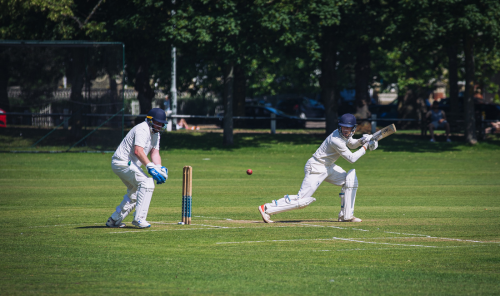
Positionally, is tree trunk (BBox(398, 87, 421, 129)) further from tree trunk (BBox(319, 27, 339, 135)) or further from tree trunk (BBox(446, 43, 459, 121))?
tree trunk (BBox(319, 27, 339, 135))

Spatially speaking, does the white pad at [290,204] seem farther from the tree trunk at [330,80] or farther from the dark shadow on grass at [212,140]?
the tree trunk at [330,80]

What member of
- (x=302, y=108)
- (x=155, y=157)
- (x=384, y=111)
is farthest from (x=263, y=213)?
(x=302, y=108)

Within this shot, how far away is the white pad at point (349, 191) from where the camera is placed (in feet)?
34.4

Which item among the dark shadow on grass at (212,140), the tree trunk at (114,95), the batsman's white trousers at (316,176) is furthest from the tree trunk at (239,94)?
the batsman's white trousers at (316,176)

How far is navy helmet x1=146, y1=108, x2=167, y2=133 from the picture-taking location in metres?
9.86

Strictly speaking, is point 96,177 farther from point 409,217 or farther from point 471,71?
point 471,71

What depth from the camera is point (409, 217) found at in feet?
37.9

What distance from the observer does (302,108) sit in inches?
2030

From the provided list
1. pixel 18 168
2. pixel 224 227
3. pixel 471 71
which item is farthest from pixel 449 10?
pixel 224 227

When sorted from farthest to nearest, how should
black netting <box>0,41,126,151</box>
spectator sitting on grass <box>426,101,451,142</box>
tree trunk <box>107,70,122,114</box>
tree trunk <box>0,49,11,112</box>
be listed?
spectator sitting on grass <box>426,101,451,142</box>, tree trunk <box>107,70,122,114</box>, black netting <box>0,41,126,151</box>, tree trunk <box>0,49,11,112</box>

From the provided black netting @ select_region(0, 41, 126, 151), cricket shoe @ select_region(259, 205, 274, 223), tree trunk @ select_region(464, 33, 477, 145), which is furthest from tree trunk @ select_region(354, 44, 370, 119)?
cricket shoe @ select_region(259, 205, 274, 223)

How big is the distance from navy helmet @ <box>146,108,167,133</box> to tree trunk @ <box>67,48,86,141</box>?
17.1 metres

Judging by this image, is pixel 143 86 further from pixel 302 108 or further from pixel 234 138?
pixel 302 108

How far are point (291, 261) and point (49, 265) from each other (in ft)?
9.18
